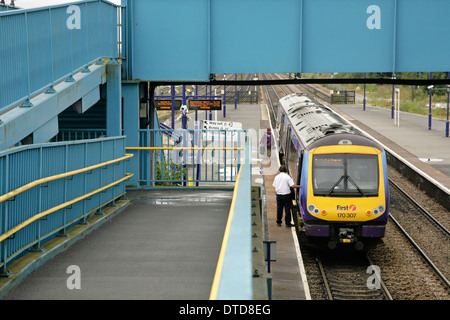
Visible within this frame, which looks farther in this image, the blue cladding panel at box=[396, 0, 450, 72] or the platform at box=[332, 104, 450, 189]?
the platform at box=[332, 104, 450, 189]

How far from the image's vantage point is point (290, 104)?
1105 inches

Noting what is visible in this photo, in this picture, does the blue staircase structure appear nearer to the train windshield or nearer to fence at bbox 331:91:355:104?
the train windshield

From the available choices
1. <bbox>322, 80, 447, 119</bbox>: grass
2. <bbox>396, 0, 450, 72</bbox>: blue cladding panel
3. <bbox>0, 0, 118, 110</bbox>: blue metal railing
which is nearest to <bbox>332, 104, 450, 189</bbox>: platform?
<bbox>322, 80, 447, 119</bbox>: grass

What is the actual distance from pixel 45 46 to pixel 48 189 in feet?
10.3

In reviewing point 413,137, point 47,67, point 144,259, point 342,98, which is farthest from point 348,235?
point 342,98

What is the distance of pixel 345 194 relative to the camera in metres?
14.6

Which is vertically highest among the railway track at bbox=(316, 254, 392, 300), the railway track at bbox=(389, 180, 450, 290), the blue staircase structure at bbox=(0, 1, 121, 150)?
the blue staircase structure at bbox=(0, 1, 121, 150)

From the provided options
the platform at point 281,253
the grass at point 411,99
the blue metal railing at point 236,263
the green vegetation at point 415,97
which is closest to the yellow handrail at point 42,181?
the blue metal railing at point 236,263

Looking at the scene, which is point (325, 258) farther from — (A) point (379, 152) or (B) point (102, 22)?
(B) point (102, 22)

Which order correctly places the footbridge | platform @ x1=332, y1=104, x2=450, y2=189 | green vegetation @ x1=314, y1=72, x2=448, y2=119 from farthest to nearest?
green vegetation @ x1=314, y1=72, x2=448, y2=119
platform @ x1=332, y1=104, x2=450, y2=189
the footbridge

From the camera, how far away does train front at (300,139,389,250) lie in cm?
1448

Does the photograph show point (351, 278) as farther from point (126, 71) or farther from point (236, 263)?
point (236, 263)

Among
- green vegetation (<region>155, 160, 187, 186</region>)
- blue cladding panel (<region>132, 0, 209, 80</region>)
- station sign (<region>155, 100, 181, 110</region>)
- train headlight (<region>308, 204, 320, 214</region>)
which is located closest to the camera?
train headlight (<region>308, 204, 320, 214</region>)

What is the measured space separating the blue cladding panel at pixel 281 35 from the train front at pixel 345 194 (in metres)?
3.08
